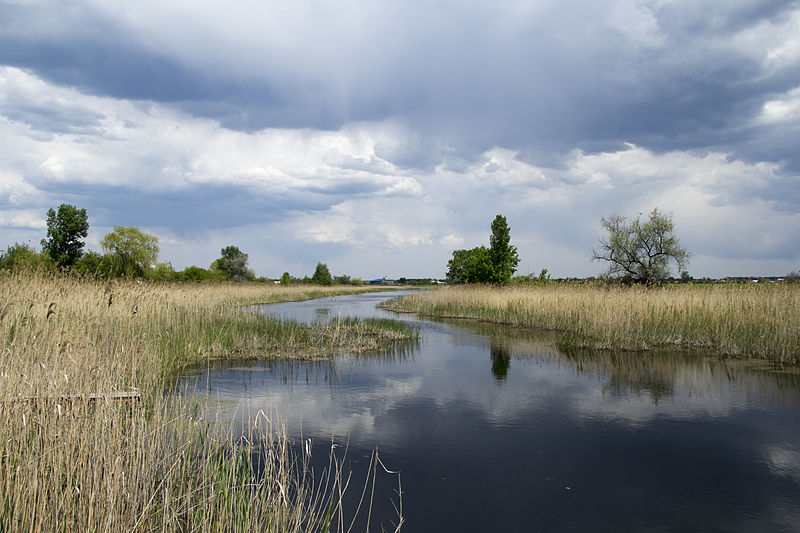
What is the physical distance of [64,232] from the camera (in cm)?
5116

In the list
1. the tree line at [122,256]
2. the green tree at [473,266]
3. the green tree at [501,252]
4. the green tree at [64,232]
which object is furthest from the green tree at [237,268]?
the green tree at [501,252]

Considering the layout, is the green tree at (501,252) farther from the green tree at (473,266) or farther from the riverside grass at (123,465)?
the riverside grass at (123,465)

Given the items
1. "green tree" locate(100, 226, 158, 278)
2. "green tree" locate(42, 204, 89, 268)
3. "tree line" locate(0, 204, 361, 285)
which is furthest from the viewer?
"green tree" locate(100, 226, 158, 278)

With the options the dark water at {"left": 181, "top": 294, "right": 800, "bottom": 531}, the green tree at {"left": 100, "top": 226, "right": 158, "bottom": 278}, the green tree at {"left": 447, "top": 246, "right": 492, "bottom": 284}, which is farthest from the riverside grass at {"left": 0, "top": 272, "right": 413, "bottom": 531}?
the green tree at {"left": 100, "top": 226, "right": 158, "bottom": 278}

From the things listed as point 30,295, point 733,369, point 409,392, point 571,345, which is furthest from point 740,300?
point 30,295

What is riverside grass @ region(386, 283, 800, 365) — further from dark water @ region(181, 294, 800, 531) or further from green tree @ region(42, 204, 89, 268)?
green tree @ region(42, 204, 89, 268)

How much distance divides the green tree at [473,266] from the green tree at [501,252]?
56cm

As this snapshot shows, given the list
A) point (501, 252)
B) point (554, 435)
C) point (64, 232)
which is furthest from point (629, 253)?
point (64, 232)

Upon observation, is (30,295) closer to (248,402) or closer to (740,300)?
(248,402)

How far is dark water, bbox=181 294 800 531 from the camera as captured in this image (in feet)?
13.6

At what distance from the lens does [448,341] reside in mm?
15359

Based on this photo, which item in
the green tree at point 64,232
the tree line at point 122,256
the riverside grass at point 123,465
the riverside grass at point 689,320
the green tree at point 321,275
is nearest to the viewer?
the riverside grass at point 123,465

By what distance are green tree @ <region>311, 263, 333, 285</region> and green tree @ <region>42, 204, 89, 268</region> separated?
40.0 m

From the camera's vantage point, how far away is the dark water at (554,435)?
4.14 meters
